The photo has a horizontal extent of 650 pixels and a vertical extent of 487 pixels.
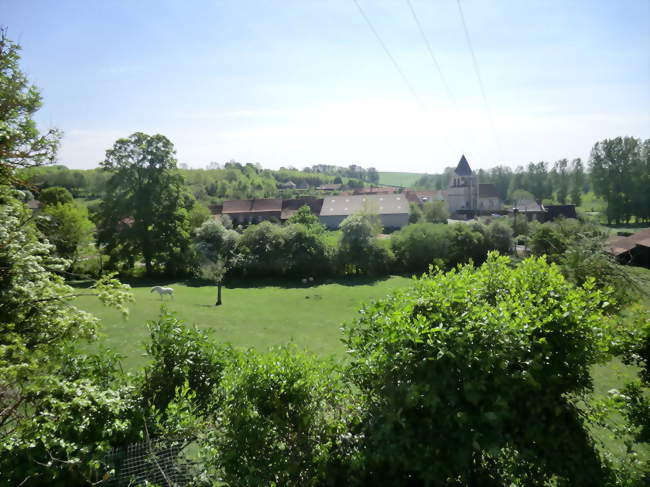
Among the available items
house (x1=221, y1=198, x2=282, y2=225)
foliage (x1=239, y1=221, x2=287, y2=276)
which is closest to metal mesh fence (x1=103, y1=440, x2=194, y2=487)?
foliage (x1=239, y1=221, x2=287, y2=276)

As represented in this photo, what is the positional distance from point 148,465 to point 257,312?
18581 mm

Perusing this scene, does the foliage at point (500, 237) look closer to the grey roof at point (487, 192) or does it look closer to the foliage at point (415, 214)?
the foliage at point (415, 214)

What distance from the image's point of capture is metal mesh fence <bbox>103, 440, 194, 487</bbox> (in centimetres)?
435

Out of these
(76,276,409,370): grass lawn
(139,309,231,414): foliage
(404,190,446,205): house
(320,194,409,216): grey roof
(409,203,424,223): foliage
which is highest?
(404,190,446,205): house

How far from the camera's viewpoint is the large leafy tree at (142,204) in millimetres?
32312

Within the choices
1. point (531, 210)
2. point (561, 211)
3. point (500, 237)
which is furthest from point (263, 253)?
point (561, 211)

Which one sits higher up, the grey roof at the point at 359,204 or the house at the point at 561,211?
the grey roof at the point at 359,204

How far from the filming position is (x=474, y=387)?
13.7ft

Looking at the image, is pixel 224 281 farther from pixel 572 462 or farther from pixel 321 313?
pixel 572 462

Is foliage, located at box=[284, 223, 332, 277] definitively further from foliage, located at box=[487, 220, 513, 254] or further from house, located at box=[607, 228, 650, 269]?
house, located at box=[607, 228, 650, 269]

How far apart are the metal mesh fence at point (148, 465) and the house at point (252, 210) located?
65763 millimetres

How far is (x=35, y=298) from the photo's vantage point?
6301 millimetres

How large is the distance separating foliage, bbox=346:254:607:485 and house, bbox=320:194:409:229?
5700 centimetres

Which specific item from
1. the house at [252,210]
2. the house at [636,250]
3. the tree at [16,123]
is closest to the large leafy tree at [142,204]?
the tree at [16,123]
